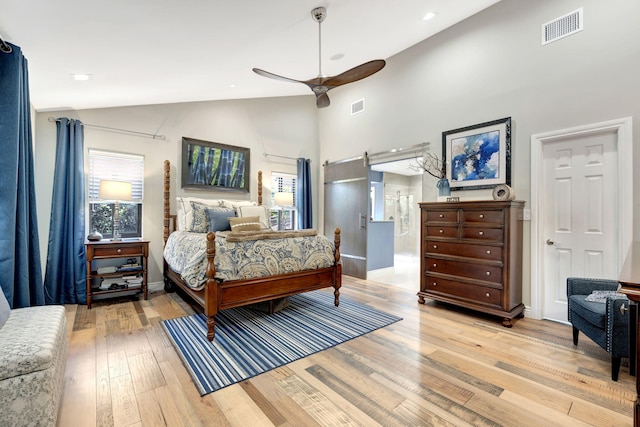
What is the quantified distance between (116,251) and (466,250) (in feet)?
13.5

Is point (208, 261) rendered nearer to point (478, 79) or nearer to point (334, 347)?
point (334, 347)

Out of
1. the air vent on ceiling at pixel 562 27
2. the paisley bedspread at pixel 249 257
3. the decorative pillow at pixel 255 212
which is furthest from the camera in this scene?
the decorative pillow at pixel 255 212

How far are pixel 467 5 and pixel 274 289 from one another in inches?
157

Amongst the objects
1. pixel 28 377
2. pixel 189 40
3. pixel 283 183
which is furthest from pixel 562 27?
pixel 28 377

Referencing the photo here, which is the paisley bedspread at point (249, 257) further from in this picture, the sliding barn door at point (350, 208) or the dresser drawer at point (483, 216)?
the sliding barn door at point (350, 208)

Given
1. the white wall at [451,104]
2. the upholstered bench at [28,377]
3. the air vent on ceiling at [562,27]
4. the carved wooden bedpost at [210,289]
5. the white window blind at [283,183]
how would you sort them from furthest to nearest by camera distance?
1. the white window blind at [283,183]
2. the air vent on ceiling at [562,27]
3. the white wall at [451,104]
4. the carved wooden bedpost at [210,289]
5. the upholstered bench at [28,377]

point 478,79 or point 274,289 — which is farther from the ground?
point 478,79

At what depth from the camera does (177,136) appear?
4355 mm

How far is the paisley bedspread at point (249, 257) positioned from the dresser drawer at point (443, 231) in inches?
49.4

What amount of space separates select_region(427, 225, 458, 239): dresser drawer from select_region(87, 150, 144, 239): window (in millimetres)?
3950

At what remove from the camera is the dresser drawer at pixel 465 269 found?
3004mm

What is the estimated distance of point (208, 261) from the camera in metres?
2.48

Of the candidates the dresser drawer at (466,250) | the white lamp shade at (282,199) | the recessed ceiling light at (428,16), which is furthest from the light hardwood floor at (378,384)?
the recessed ceiling light at (428,16)

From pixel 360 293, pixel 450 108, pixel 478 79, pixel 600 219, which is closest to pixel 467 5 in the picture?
pixel 478 79
